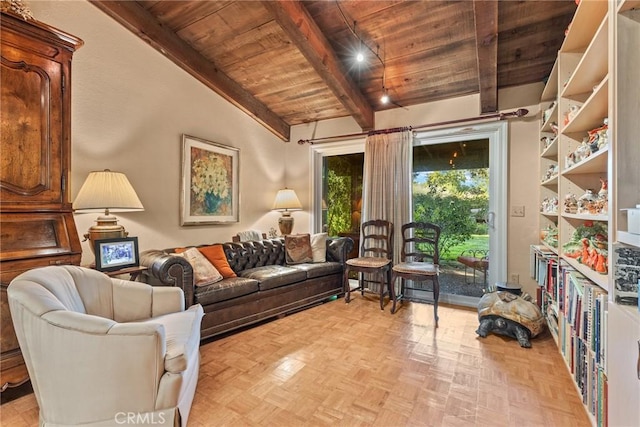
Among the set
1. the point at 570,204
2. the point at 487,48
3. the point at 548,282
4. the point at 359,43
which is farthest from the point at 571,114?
the point at 359,43

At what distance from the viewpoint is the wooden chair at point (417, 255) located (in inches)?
120

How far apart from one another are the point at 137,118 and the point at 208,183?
1.01 metres

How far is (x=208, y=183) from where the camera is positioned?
360cm

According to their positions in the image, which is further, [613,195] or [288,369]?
[288,369]

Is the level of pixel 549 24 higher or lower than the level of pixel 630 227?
higher

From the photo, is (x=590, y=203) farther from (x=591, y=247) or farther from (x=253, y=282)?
(x=253, y=282)

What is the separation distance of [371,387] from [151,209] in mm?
2679

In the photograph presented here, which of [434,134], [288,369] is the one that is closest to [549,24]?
[434,134]

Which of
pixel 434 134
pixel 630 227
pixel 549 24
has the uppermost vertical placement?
pixel 549 24

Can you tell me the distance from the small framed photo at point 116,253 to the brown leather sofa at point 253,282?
0.47 feet

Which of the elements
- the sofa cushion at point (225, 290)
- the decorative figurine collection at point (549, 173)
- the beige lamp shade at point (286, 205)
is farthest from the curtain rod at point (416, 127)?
the sofa cushion at point (225, 290)

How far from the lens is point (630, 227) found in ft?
3.43

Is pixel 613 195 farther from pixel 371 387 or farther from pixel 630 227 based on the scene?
pixel 371 387

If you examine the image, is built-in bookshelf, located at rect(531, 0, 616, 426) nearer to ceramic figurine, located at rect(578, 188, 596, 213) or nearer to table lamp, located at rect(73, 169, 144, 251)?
ceramic figurine, located at rect(578, 188, 596, 213)
